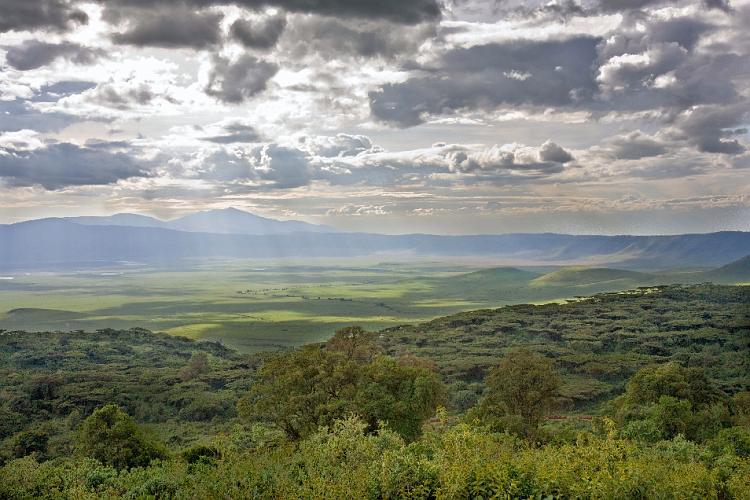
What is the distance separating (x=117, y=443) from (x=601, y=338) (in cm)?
11299

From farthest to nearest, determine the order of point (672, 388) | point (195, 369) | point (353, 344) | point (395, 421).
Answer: point (195, 369), point (353, 344), point (672, 388), point (395, 421)

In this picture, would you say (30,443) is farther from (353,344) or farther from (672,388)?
(672,388)

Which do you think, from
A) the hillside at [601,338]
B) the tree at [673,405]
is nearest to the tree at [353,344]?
the tree at [673,405]

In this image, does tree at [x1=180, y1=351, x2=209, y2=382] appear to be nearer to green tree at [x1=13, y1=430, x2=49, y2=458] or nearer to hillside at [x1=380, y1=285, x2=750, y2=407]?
hillside at [x1=380, y1=285, x2=750, y2=407]

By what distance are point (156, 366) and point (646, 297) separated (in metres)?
151

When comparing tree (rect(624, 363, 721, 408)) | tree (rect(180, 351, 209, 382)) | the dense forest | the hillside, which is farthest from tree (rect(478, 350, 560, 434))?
tree (rect(180, 351, 209, 382))

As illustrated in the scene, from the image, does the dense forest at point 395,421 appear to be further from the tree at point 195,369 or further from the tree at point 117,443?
the tree at point 195,369

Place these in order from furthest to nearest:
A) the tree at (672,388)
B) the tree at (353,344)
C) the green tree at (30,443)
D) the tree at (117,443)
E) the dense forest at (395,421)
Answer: the green tree at (30,443), the tree at (353,344), the tree at (672,388), the tree at (117,443), the dense forest at (395,421)

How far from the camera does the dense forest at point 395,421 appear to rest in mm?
19875

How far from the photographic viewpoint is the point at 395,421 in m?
41.6

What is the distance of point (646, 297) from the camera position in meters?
190

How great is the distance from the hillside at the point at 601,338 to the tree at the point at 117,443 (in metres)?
44.5

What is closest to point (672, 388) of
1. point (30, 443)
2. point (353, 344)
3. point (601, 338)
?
point (353, 344)

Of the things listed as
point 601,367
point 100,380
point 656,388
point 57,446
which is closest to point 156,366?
point 100,380
